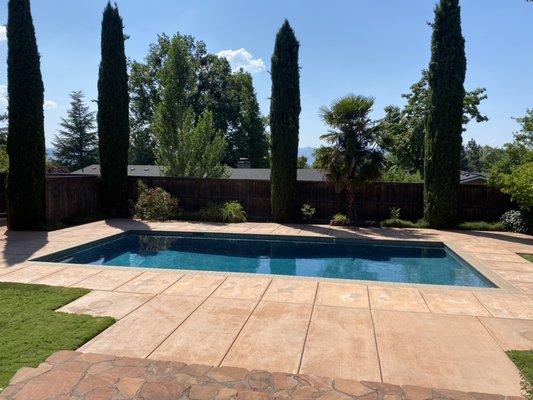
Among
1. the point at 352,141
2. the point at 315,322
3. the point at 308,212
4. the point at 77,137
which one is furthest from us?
the point at 77,137

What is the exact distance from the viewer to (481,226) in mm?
12516

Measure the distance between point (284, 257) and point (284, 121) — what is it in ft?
19.6

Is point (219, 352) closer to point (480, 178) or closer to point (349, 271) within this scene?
point (349, 271)

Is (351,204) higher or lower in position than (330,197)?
lower

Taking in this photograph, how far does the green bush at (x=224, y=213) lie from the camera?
46.1 feet

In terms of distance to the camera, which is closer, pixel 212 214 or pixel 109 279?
pixel 109 279

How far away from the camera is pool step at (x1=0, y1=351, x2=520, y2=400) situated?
9.90 feet

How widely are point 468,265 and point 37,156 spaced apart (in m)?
12.0

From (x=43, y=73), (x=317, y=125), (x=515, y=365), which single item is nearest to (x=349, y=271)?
(x=515, y=365)

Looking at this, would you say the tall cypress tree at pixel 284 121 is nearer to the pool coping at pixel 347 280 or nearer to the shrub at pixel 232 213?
the shrub at pixel 232 213

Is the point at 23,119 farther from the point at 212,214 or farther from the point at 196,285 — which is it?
the point at 196,285

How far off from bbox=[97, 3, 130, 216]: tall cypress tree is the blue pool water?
366 cm

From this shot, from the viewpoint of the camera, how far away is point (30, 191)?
37.3 ft

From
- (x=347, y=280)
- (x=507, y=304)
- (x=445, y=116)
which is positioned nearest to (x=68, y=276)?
(x=347, y=280)
